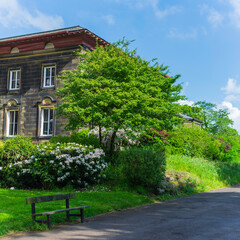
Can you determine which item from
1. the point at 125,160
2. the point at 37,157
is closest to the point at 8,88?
the point at 37,157

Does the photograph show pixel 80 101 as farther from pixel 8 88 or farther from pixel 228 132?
pixel 228 132

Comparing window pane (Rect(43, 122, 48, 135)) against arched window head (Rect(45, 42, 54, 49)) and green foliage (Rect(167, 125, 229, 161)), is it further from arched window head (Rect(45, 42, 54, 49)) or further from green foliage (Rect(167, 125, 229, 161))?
green foliage (Rect(167, 125, 229, 161))

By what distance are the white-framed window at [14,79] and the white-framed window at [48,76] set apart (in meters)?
2.67

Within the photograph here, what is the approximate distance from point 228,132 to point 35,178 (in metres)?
60.4

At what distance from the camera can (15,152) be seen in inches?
579

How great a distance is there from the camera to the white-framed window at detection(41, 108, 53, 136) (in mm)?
26078

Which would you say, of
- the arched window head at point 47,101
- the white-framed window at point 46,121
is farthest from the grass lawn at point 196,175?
the arched window head at point 47,101

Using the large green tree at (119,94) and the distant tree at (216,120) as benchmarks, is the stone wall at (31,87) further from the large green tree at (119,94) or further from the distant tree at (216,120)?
the distant tree at (216,120)

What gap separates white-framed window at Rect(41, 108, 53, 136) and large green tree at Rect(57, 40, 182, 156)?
731 cm

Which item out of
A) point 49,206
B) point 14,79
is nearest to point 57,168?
point 49,206

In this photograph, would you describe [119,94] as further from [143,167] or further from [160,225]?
[160,225]

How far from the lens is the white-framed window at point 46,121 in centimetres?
2608

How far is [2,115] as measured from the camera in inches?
1104

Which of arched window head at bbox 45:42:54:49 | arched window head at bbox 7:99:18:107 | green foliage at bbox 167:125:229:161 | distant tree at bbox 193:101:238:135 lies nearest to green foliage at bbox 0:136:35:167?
green foliage at bbox 167:125:229:161
